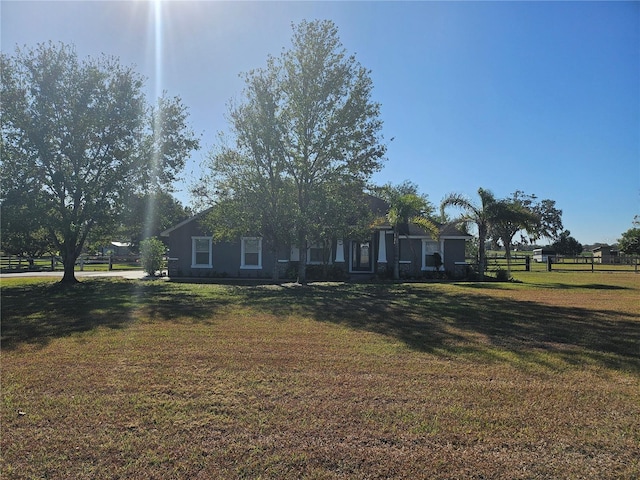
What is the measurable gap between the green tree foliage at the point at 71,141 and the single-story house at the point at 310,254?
5.18 m

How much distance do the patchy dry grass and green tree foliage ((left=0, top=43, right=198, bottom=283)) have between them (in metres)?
9.59

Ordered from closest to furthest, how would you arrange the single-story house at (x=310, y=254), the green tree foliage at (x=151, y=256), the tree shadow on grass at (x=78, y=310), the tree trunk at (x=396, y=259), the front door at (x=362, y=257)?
the tree shadow on grass at (x=78, y=310) → the tree trunk at (x=396, y=259) → the single-story house at (x=310, y=254) → the front door at (x=362, y=257) → the green tree foliage at (x=151, y=256)

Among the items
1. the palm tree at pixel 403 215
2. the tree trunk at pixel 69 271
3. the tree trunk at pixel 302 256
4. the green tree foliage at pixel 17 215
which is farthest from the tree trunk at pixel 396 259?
the green tree foliage at pixel 17 215

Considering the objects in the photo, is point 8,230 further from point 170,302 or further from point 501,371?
point 501,371

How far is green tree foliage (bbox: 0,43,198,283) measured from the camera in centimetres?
1588

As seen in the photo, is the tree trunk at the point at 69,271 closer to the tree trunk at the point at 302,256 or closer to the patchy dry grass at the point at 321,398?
the tree trunk at the point at 302,256

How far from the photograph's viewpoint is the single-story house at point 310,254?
2186cm

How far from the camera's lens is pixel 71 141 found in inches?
642

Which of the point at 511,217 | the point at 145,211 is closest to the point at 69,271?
the point at 145,211

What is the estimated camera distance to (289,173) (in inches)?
685

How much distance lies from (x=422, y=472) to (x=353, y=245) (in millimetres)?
19763

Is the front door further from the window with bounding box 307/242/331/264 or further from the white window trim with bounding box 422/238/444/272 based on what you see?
the white window trim with bounding box 422/238/444/272

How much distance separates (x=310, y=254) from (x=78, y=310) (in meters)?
13.0

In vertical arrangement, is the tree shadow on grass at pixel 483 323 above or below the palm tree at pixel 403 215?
below
